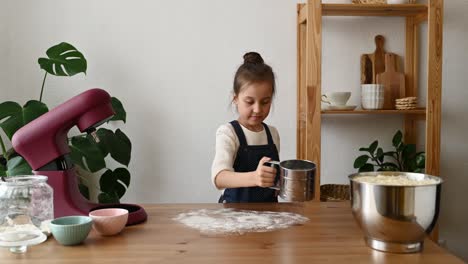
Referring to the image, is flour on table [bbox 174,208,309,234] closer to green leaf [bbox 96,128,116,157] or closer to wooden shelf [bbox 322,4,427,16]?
green leaf [bbox 96,128,116,157]

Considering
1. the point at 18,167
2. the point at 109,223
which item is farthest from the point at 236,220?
the point at 18,167

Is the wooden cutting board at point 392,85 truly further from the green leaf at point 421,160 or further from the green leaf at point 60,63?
the green leaf at point 60,63

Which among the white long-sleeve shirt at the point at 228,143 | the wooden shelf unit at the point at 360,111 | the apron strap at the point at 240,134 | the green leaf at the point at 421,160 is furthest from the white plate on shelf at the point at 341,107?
the apron strap at the point at 240,134

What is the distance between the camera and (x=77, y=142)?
8.38 feet

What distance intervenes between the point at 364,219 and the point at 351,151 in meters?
1.95

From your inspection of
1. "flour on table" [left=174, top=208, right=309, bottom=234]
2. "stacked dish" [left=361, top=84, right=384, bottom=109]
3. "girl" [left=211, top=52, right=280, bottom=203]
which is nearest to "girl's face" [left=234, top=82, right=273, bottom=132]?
"girl" [left=211, top=52, right=280, bottom=203]

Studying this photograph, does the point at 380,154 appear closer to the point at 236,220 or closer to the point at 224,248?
the point at 236,220

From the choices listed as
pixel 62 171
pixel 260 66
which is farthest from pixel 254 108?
pixel 62 171

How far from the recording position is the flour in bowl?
1191 mm

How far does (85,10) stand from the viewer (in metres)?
2.92

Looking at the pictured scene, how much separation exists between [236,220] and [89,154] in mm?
1323

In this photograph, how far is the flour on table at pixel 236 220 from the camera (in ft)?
4.48

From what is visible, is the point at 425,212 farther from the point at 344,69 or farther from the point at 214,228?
the point at 344,69

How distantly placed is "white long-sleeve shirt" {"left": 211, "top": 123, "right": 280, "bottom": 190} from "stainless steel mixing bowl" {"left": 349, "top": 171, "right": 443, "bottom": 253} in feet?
2.56
